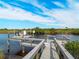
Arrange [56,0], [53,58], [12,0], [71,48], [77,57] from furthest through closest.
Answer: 1. [12,0]
2. [56,0]
3. [71,48]
4. [77,57]
5. [53,58]

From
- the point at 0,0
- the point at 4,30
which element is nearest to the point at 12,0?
the point at 0,0

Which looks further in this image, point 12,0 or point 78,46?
point 12,0

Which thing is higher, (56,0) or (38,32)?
(56,0)

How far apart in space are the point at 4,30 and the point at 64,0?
89.7 metres

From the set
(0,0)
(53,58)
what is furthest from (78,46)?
(0,0)

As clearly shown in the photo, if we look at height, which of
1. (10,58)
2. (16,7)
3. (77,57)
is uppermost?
(16,7)

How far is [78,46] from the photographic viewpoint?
7.54 metres

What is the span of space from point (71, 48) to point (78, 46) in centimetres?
33

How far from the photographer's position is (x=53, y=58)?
612 cm

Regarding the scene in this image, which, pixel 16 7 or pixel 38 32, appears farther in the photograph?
pixel 38 32

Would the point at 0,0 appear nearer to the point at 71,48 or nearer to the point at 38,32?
the point at 71,48

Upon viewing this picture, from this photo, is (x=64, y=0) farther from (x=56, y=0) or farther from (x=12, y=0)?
(x=12, y=0)

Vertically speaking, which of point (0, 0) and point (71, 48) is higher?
point (0, 0)

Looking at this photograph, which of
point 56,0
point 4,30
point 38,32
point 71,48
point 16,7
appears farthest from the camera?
point 4,30
